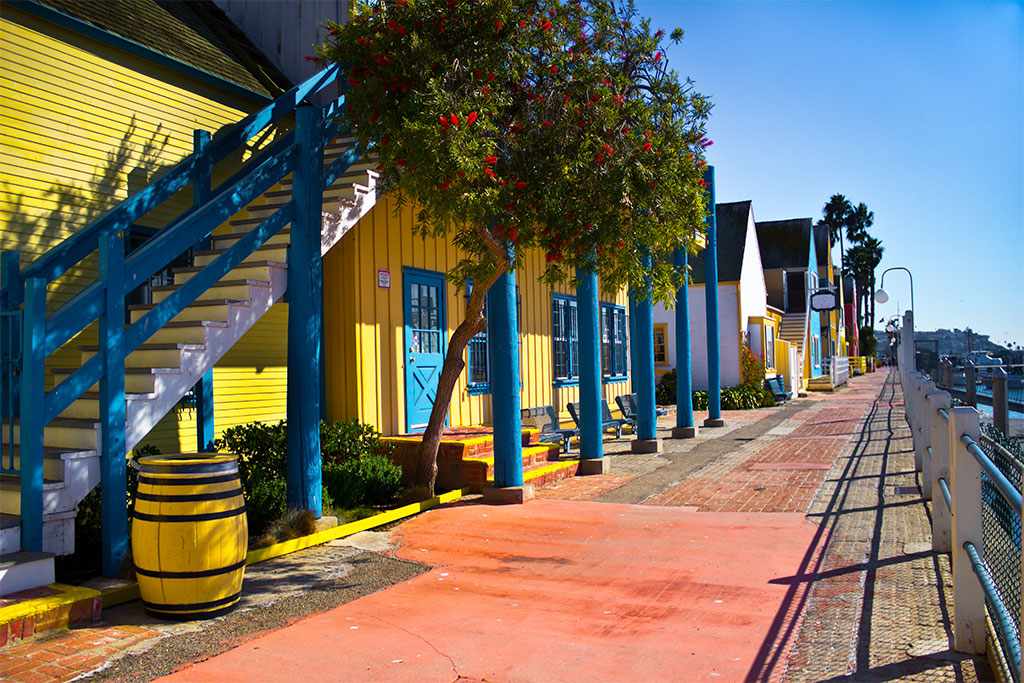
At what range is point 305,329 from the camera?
7.83 metres

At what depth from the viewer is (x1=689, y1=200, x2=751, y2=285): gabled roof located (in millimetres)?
27750

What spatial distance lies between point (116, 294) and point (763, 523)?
622cm

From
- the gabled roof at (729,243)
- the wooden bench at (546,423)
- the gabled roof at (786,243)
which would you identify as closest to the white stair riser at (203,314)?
the wooden bench at (546,423)

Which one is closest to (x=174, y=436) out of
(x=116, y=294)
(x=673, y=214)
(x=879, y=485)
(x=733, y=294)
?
(x=116, y=294)

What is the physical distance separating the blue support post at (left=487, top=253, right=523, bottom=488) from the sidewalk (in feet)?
1.82

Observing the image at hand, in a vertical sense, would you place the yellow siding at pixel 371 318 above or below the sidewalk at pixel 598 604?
above

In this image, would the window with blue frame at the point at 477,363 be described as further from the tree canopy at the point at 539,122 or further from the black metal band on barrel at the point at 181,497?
the black metal band on barrel at the point at 181,497

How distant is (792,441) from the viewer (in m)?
15.5

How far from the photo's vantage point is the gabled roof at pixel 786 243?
135ft

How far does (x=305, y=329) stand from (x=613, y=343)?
478 inches

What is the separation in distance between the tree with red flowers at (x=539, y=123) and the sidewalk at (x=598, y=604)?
2603 mm

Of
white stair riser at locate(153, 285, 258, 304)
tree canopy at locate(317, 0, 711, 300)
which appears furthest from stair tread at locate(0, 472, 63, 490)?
tree canopy at locate(317, 0, 711, 300)

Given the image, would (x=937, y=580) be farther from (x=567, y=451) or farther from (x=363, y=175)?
(x=567, y=451)

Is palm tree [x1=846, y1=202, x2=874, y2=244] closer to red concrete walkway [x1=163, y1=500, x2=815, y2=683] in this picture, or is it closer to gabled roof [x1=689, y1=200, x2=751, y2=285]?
gabled roof [x1=689, y1=200, x2=751, y2=285]
